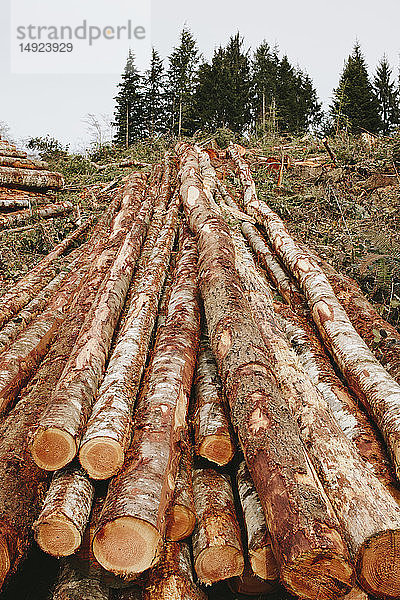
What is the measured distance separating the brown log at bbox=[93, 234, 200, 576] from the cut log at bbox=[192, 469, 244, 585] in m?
0.30

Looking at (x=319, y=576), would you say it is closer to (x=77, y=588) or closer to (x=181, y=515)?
(x=181, y=515)

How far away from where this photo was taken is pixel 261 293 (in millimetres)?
4387

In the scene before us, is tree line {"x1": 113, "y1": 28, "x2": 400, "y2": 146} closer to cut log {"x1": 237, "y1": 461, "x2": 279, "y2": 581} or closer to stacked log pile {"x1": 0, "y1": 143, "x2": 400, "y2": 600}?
stacked log pile {"x1": 0, "y1": 143, "x2": 400, "y2": 600}

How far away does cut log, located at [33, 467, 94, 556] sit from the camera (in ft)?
8.00

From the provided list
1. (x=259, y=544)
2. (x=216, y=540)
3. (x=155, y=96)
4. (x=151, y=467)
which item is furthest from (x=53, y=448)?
(x=155, y=96)

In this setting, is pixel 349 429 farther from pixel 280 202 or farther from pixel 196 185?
pixel 280 202

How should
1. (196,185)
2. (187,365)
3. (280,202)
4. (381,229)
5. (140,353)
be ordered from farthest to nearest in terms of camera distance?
(280,202), (381,229), (196,185), (140,353), (187,365)

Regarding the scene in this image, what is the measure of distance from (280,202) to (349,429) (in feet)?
19.4

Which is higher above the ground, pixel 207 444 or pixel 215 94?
pixel 215 94

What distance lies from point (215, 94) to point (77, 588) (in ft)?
98.0

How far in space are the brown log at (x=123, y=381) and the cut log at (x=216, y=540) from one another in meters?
0.59

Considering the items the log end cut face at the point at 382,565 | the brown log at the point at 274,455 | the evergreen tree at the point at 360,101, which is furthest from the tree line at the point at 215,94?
the log end cut face at the point at 382,565

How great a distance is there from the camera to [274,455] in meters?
2.43

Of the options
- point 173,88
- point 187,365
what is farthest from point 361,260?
point 173,88
